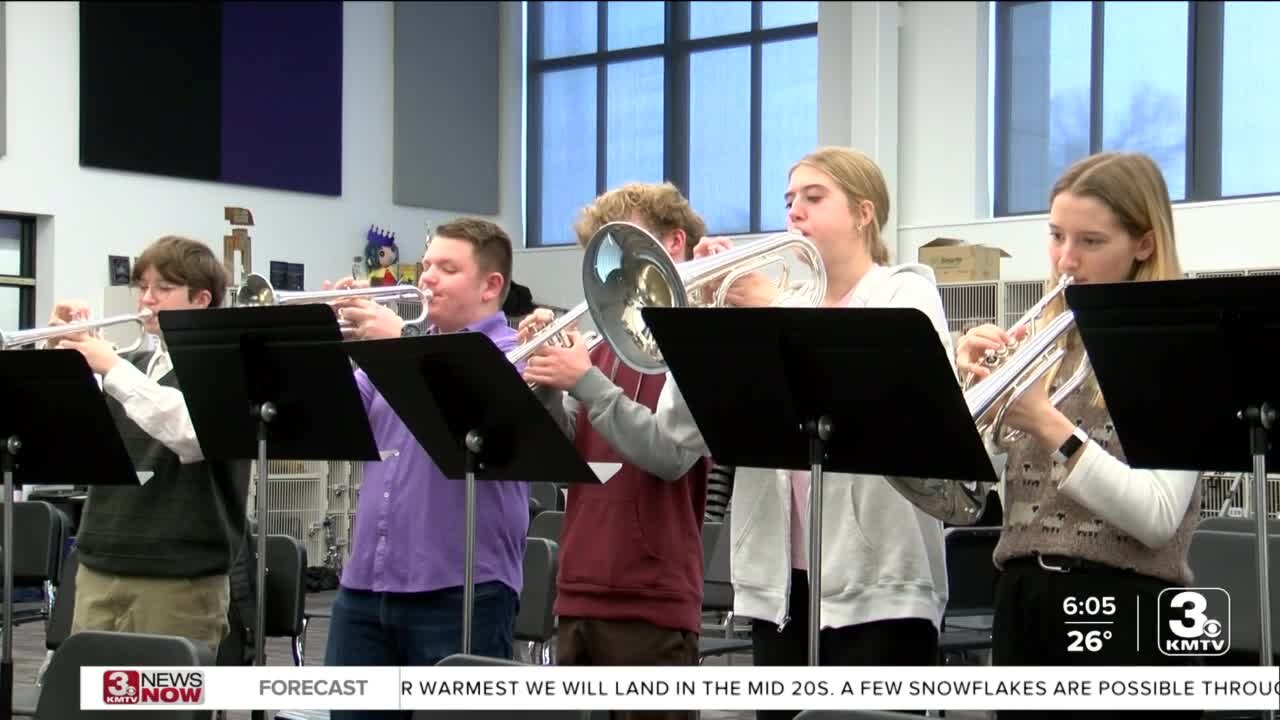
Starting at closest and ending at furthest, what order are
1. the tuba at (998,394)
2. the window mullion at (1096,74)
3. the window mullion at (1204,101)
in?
1. the tuba at (998,394)
2. the window mullion at (1204,101)
3. the window mullion at (1096,74)

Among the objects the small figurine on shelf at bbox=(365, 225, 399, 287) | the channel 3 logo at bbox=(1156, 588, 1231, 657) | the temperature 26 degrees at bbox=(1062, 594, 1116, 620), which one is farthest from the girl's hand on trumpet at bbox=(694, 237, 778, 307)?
the small figurine on shelf at bbox=(365, 225, 399, 287)

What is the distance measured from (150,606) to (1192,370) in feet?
8.41

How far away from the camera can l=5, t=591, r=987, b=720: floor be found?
6.53m

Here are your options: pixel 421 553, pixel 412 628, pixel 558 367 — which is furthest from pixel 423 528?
pixel 558 367

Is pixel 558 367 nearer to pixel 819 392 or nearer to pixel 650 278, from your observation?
pixel 650 278

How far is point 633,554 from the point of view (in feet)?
9.97

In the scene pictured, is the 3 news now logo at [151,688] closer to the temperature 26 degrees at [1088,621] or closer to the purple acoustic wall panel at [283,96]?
the temperature 26 degrees at [1088,621]

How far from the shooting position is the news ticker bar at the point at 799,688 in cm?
221

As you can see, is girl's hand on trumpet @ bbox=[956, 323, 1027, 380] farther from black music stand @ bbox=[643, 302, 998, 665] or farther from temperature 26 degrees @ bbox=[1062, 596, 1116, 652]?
temperature 26 degrees @ bbox=[1062, 596, 1116, 652]

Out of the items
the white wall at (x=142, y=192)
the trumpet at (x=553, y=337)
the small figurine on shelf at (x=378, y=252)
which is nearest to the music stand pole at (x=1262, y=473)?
the trumpet at (x=553, y=337)

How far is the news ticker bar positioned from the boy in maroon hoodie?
69cm

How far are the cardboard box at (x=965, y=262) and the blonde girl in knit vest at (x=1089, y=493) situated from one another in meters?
7.44

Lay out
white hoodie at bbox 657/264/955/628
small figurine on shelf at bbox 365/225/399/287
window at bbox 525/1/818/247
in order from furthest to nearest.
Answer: small figurine on shelf at bbox 365/225/399/287 < window at bbox 525/1/818/247 < white hoodie at bbox 657/264/955/628

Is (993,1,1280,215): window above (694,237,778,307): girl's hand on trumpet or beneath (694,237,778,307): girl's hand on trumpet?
above
